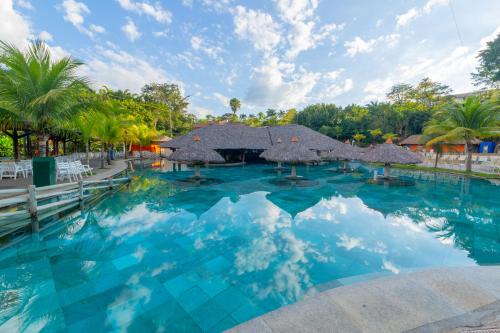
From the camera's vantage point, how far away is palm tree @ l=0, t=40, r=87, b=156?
6328mm

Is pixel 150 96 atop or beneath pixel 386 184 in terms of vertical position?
atop

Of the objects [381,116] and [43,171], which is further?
[381,116]

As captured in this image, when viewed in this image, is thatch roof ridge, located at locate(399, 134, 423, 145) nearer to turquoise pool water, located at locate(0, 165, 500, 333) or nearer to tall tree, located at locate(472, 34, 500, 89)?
tall tree, located at locate(472, 34, 500, 89)

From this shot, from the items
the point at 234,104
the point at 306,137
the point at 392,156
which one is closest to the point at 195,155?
the point at 392,156

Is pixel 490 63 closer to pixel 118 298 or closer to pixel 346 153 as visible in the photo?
pixel 346 153

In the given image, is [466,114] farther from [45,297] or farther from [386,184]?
[45,297]

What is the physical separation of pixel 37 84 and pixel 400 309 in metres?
10.2

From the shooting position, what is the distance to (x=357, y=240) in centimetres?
599

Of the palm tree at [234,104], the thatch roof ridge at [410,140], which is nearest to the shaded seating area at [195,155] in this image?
the thatch roof ridge at [410,140]

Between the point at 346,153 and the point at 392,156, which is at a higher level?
the point at 346,153

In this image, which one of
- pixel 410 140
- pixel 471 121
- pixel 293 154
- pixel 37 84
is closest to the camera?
pixel 37 84

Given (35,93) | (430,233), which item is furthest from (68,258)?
(430,233)

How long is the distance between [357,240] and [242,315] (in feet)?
13.3

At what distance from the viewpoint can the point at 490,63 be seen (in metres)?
24.1
